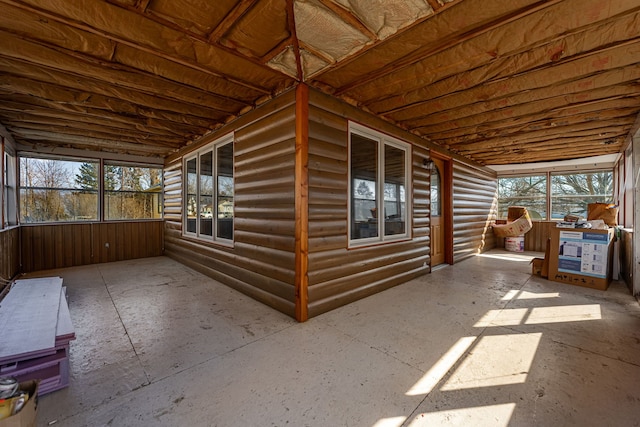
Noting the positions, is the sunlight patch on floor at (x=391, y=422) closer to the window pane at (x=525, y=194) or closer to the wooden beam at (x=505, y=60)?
the wooden beam at (x=505, y=60)

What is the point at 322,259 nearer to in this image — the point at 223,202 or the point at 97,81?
the point at 223,202

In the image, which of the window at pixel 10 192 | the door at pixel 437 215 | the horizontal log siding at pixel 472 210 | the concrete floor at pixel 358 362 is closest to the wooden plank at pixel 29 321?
the concrete floor at pixel 358 362

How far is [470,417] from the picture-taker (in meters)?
1.63

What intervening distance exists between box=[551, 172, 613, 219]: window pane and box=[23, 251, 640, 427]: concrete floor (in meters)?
5.25

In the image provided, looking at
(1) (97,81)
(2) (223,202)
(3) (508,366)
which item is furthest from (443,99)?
(1) (97,81)

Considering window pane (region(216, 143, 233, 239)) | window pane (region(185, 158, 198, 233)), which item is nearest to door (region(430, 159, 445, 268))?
window pane (region(216, 143, 233, 239))

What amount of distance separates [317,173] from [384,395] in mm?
2268

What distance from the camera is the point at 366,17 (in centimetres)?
197

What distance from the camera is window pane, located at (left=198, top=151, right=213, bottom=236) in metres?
5.04

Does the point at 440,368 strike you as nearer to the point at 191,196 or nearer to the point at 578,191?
the point at 191,196

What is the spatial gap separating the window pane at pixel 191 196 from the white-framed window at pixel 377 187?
11.9 feet

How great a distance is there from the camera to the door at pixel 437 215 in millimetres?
5750

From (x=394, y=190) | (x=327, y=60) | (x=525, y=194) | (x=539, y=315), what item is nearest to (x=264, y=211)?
Answer: (x=327, y=60)

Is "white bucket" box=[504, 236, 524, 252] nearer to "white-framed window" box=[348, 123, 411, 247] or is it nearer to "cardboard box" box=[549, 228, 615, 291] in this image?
"cardboard box" box=[549, 228, 615, 291]
